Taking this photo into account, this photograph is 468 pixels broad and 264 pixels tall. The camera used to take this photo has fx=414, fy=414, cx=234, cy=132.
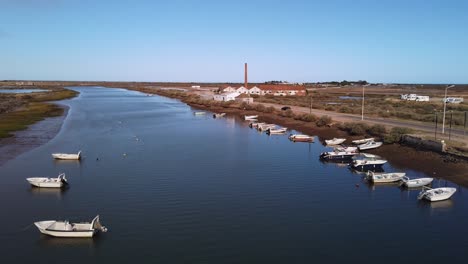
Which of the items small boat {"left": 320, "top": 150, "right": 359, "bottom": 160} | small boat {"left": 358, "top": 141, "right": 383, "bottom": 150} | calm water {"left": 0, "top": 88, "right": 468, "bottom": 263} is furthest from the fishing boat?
small boat {"left": 358, "top": 141, "right": 383, "bottom": 150}

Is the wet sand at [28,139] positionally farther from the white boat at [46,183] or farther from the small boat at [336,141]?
the small boat at [336,141]

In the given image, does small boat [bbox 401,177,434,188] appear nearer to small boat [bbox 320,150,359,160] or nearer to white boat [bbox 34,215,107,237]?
small boat [bbox 320,150,359,160]

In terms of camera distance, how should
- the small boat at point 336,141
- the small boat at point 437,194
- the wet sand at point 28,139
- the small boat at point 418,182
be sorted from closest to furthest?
the small boat at point 437,194 → the small boat at point 418,182 → the wet sand at point 28,139 → the small boat at point 336,141

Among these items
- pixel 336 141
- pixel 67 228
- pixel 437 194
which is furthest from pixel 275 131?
pixel 67 228

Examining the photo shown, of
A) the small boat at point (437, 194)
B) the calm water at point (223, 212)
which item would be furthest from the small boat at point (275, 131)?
the small boat at point (437, 194)

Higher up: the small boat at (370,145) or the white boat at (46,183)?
the small boat at (370,145)
